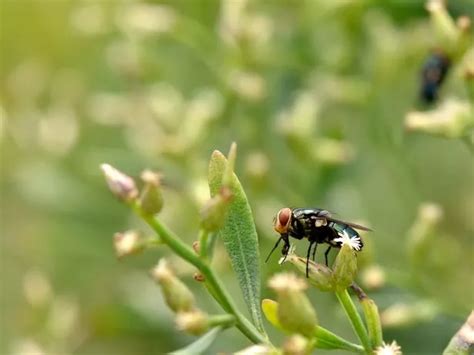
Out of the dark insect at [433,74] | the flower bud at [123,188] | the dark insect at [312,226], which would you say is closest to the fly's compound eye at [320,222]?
the dark insect at [312,226]

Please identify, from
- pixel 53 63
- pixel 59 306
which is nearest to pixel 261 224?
pixel 59 306

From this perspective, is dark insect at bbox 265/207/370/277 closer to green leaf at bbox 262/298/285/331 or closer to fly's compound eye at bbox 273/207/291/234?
fly's compound eye at bbox 273/207/291/234

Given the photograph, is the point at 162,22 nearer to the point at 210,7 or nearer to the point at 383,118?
the point at 210,7

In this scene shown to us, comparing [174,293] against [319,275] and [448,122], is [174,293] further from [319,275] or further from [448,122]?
[448,122]

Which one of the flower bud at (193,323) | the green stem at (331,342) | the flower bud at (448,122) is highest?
the flower bud at (448,122)

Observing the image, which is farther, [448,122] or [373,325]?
[448,122]

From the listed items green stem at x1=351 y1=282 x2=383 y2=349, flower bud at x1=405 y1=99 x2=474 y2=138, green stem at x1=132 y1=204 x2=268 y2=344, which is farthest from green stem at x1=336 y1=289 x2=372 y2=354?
flower bud at x1=405 y1=99 x2=474 y2=138

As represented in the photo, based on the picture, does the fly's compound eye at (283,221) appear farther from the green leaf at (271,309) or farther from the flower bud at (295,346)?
the flower bud at (295,346)

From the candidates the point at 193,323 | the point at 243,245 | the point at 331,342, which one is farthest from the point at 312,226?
the point at 193,323
